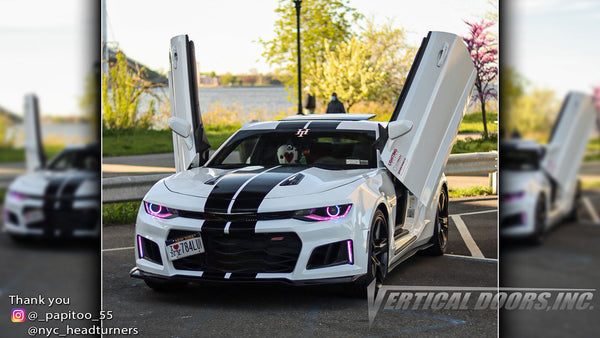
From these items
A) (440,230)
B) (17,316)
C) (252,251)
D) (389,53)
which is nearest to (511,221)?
(17,316)

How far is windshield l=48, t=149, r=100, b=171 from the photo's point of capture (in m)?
2.53

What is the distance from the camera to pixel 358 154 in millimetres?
6387

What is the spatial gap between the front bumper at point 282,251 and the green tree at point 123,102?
13259 millimetres

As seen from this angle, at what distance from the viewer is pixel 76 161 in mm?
2664

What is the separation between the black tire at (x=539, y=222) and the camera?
2164 mm

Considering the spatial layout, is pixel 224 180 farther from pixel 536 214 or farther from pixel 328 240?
pixel 536 214

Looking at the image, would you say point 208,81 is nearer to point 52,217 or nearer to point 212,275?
point 212,275

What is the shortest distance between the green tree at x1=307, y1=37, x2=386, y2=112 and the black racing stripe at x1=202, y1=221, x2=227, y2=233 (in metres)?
21.9

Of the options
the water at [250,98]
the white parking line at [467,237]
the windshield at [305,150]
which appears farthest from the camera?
the water at [250,98]

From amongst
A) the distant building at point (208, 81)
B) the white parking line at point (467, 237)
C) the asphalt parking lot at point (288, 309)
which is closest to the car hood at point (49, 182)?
the asphalt parking lot at point (288, 309)

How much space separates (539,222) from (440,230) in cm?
508

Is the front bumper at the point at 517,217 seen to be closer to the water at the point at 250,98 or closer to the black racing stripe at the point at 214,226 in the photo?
the black racing stripe at the point at 214,226

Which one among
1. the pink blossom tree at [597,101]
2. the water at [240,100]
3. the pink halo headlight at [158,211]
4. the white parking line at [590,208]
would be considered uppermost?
the water at [240,100]

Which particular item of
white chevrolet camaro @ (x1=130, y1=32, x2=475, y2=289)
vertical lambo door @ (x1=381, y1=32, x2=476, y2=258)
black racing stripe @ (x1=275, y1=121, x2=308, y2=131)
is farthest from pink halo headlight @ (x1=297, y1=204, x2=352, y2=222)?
black racing stripe @ (x1=275, y1=121, x2=308, y2=131)
